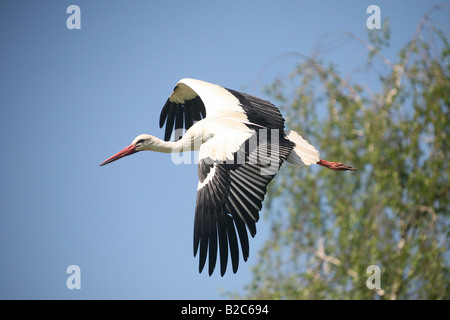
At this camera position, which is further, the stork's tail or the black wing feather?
the black wing feather

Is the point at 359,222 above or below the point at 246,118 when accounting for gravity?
below

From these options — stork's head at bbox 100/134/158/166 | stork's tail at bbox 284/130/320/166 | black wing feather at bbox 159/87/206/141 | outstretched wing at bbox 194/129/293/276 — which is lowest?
outstretched wing at bbox 194/129/293/276

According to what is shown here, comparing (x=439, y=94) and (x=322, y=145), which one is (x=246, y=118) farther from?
(x=439, y=94)

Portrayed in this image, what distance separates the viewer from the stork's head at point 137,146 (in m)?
6.93

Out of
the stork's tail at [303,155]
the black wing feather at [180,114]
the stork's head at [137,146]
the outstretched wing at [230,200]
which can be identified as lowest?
the outstretched wing at [230,200]

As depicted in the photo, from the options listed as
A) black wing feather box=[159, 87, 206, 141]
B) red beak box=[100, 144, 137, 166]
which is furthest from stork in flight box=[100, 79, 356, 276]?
black wing feather box=[159, 87, 206, 141]

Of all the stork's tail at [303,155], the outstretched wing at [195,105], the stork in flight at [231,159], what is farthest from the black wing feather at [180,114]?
the stork's tail at [303,155]

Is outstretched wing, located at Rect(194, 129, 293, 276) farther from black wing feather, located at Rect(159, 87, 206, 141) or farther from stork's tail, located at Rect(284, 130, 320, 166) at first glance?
black wing feather, located at Rect(159, 87, 206, 141)

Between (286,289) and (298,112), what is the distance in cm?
204

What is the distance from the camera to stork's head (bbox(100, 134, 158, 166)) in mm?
6930

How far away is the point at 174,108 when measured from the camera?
311 inches

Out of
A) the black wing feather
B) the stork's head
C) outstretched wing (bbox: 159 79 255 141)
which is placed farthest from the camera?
the black wing feather

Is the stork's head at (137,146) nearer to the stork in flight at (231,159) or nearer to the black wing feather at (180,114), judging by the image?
the stork in flight at (231,159)
